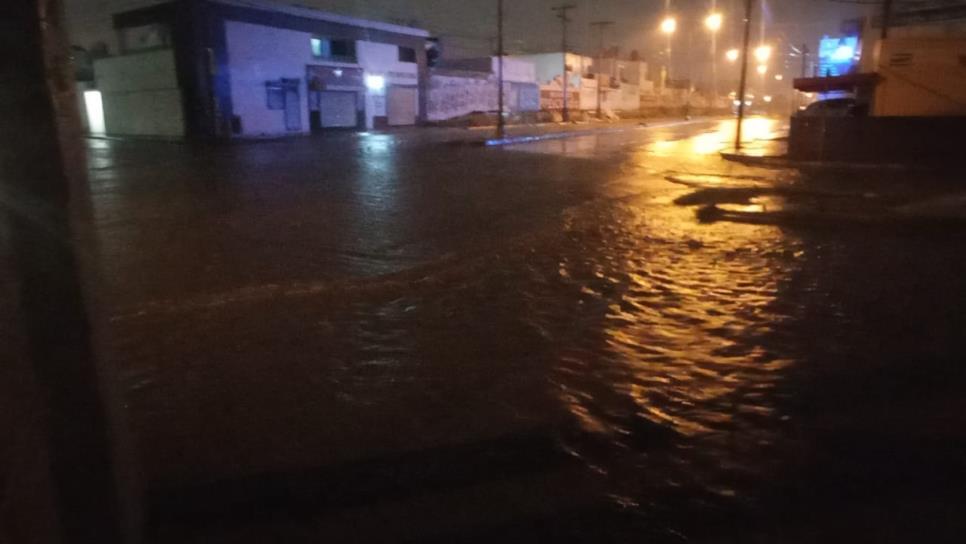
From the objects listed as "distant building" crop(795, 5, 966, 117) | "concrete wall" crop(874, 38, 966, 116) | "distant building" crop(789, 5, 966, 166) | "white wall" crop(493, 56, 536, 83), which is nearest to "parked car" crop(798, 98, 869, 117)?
"distant building" crop(795, 5, 966, 117)

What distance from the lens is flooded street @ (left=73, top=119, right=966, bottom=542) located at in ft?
10.7

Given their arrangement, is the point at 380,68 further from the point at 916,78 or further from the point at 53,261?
the point at 53,261

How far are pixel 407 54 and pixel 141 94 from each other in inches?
736

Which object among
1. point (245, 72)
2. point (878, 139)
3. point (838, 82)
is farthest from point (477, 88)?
point (878, 139)

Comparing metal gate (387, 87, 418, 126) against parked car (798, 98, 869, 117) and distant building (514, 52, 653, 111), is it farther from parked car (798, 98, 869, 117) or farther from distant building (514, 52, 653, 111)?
parked car (798, 98, 869, 117)

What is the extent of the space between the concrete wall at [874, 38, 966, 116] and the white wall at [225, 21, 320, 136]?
3053cm

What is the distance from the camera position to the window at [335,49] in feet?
147

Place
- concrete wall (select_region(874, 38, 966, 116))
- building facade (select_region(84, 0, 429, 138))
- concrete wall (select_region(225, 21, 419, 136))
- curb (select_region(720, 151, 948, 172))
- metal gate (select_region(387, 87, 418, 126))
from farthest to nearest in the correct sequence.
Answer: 1. metal gate (select_region(387, 87, 418, 126))
2. concrete wall (select_region(225, 21, 419, 136))
3. building facade (select_region(84, 0, 429, 138))
4. concrete wall (select_region(874, 38, 966, 116))
5. curb (select_region(720, 151, 948, 172))

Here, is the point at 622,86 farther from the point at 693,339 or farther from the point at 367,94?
the point at 693,339

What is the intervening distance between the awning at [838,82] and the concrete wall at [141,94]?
30317 mm

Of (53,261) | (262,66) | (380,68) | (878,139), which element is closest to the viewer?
(53,261)

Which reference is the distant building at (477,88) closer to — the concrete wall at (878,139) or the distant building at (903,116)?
the distant building at (903,116)

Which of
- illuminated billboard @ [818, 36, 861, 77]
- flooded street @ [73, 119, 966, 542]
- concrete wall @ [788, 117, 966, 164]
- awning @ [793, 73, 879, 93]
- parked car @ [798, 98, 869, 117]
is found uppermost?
illuminated billboard @ [818, 36, 861, 77]

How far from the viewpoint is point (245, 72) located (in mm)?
38906
